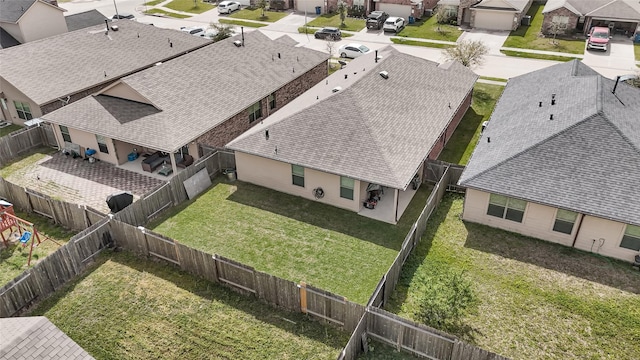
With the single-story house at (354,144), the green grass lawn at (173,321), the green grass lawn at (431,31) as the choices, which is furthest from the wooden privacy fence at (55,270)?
the green grass lawn at (431,31)

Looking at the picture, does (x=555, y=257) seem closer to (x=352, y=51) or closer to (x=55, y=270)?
(x=55, y=270)

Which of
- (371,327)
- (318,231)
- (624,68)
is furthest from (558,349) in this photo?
(624,68)

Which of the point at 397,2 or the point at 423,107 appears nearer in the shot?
the point at 423,107

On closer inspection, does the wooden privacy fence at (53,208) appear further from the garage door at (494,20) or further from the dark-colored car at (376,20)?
the garage door at (494,20)

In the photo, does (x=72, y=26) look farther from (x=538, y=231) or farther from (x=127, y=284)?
(x=538, y=231)

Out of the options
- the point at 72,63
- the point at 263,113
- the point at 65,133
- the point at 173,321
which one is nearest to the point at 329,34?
the point at 263,113
